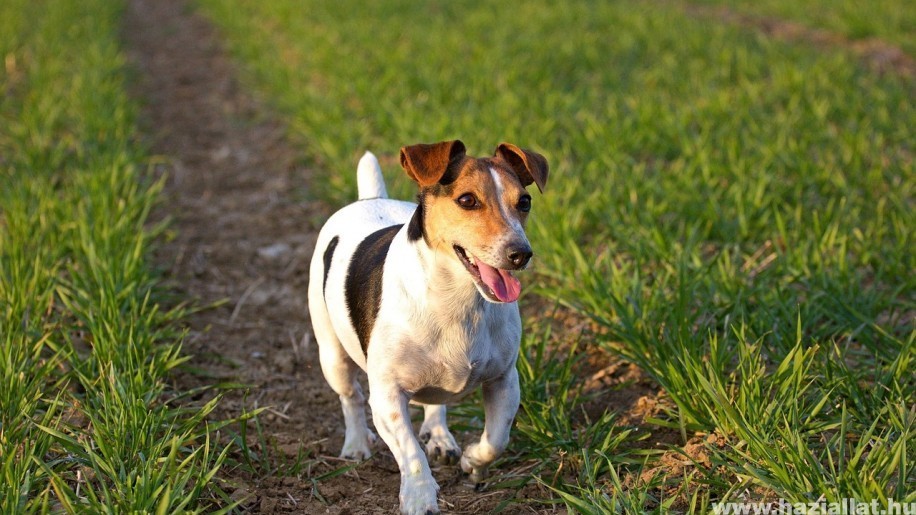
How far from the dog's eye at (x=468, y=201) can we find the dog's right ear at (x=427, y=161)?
0.11 meters

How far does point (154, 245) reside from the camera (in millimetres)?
6039

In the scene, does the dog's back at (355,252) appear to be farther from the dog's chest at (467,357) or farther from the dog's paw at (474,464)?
the dog's paw at (474,464)

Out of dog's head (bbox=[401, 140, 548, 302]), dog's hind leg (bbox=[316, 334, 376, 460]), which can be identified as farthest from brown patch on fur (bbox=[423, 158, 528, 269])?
dog's hind leg (bbox=[316, 334, 376, 460])

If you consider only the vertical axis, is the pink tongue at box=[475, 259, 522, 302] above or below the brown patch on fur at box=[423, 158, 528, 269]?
below

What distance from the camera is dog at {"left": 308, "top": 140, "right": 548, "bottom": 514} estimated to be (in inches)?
124

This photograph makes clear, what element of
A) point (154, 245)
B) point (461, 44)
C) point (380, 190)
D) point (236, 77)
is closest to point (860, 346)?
point (380, 190)

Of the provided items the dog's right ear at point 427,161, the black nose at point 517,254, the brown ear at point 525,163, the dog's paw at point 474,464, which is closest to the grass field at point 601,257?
the dog's paw at point 474,464

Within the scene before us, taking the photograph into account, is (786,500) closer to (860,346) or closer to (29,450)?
(860,346)

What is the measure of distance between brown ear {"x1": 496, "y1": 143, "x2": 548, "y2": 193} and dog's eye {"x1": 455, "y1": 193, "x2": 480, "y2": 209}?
0.93ft

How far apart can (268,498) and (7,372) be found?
3.65ft

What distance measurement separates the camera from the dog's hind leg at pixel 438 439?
3.91 metres

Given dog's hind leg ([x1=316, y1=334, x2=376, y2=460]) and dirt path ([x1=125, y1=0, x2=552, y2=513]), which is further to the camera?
dog's hind leg ([x1=316, y1=334, x2=376, y2=460])

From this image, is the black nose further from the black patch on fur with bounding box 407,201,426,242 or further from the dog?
the black patch on fur with bounding box 407,201,426,242

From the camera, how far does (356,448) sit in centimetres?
406
